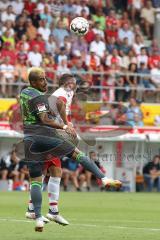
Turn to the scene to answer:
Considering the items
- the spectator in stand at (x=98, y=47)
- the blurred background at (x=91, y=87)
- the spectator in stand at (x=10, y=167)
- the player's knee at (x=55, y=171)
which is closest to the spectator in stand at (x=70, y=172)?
the blurred background at (x=91, y=87)

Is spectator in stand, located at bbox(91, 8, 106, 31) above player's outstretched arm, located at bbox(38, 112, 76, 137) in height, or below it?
above

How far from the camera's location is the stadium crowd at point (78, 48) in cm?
2831

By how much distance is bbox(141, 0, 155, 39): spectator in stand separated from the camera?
112ft

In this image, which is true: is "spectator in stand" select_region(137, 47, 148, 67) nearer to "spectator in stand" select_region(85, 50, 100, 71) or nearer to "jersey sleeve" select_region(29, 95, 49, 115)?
"spectator in stand" select_region(85, 50, 100, 71)

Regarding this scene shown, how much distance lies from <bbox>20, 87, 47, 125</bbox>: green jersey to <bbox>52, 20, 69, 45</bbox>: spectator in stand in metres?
17.6

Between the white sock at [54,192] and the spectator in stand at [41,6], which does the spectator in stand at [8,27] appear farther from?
the white sock at [54,192]

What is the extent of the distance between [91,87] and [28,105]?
53.4 ft

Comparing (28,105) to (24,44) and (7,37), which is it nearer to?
(24,44)

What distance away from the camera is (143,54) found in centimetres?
3083

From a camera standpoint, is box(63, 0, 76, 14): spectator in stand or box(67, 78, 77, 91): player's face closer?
box(67, 78, 77, 91): player's face

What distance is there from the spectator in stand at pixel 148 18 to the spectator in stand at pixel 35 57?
6.84m

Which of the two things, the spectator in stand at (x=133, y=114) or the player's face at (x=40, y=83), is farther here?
the spectator in stand at (x=133, y=114)

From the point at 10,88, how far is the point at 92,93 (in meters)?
2.70

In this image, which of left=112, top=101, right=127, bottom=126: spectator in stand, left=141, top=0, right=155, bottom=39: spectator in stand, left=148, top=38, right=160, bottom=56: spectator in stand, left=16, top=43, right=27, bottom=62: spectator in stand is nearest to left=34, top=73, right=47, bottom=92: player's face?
left=16, top=43, right=27, bottom=62: spectator in stand
